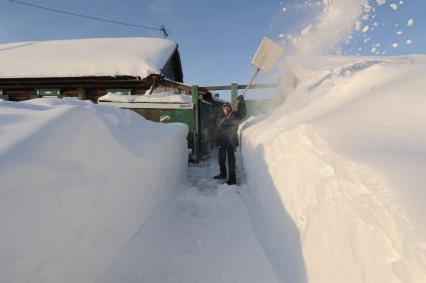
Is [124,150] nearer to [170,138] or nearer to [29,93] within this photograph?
[170,138]

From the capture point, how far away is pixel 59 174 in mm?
1472

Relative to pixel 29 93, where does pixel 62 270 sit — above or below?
below

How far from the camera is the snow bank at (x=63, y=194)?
117 cm

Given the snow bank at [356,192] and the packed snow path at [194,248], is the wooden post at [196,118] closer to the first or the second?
the packed snow path at [194,248]

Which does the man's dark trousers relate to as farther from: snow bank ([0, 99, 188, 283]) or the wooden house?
the wooden house

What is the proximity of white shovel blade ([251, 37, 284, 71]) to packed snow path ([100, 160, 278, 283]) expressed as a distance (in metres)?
3.66

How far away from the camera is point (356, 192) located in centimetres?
118

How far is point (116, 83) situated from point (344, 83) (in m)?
10.2

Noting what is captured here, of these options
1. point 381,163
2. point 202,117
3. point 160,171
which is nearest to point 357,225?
point 381,163

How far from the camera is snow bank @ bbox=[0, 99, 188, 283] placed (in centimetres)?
117

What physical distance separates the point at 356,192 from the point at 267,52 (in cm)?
582

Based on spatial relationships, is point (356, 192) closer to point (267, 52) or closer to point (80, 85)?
point (267, 52)

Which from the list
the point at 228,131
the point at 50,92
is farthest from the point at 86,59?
the point at 228,131

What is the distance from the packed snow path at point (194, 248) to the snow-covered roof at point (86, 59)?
818 cm
